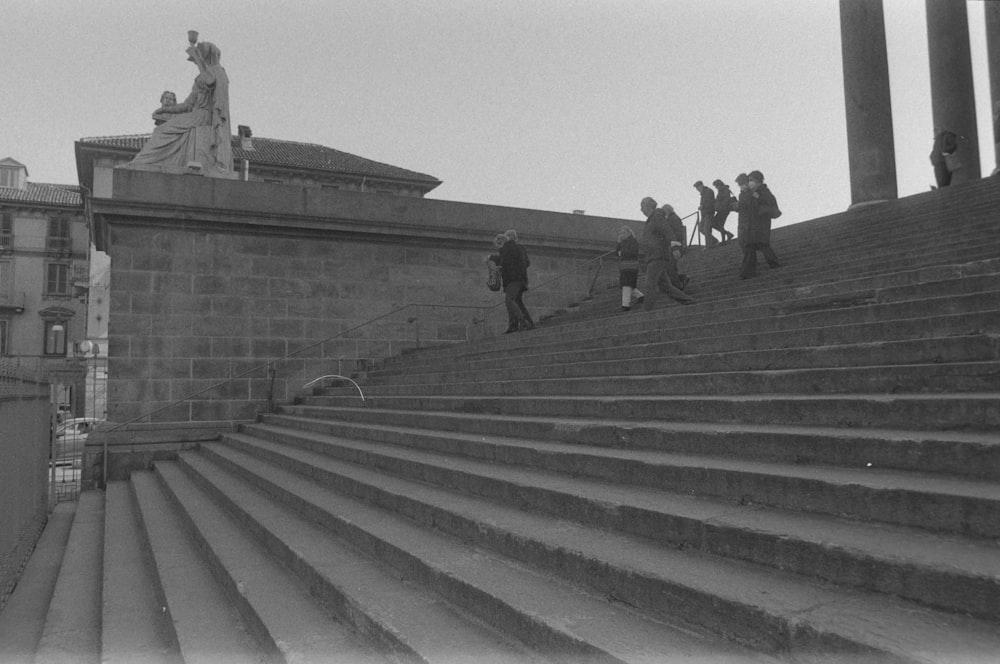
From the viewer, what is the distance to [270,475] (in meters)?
6.93

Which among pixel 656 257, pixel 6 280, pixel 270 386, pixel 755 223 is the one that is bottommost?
pixel 270 386

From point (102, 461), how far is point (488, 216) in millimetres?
7793

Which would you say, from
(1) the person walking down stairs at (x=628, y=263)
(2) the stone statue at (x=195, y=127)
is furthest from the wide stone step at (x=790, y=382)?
(2) the stone statue at (x=195, y=127)

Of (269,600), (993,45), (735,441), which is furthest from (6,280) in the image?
(735,441)

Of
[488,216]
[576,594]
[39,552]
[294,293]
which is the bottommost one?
[39,552]

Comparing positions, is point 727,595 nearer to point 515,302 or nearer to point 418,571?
point 418,571

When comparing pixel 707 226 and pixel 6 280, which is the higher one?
pixel 6 280

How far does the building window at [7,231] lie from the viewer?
50.7 meters

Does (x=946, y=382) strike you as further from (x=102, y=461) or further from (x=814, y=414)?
(x=102, y=461)

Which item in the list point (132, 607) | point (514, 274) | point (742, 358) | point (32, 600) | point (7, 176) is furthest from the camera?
point (7, 176)

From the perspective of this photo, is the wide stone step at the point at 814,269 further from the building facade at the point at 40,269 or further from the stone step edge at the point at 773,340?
the building facade at the point at 40,269

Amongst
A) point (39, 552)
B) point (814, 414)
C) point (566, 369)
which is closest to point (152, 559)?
point (39, 552)

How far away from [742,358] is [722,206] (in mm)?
11354

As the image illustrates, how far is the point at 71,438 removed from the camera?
440 inches
